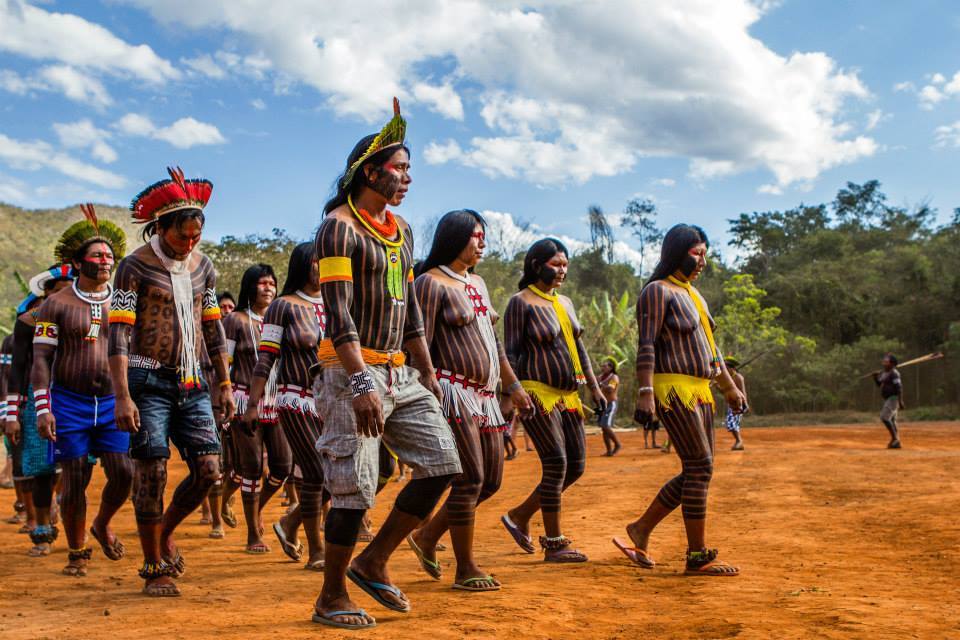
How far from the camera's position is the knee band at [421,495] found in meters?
4.49

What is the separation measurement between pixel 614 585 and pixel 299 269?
3044mm

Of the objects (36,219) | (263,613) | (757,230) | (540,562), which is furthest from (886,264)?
(36,219)

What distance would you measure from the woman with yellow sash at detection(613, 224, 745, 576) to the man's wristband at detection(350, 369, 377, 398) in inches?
85.7

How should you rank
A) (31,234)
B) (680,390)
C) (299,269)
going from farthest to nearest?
(31,234) < (299,269) < (680,390)

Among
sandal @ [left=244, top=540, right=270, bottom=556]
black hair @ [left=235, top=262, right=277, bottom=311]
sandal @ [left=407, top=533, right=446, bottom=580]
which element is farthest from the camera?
black hair @ [left=235, top=262, right=277, bottom=311]

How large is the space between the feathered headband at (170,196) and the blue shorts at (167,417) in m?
0.91

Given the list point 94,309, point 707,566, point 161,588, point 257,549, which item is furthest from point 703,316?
point 94,309

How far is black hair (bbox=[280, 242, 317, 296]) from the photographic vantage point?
21.9 ft

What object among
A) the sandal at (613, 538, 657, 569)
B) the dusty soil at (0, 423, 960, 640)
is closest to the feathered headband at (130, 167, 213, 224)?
the dusty soil at (0, 423, 960, 640)

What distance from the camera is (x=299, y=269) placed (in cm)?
669

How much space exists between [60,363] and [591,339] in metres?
25.2

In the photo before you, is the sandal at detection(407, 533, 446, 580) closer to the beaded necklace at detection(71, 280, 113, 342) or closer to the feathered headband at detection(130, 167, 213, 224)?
the feathered headband at detection(130, 167, 213, 224)

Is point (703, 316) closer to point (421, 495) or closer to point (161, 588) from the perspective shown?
point (421, 495)

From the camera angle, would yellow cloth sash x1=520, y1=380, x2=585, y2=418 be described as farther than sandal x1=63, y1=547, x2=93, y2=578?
Yes
